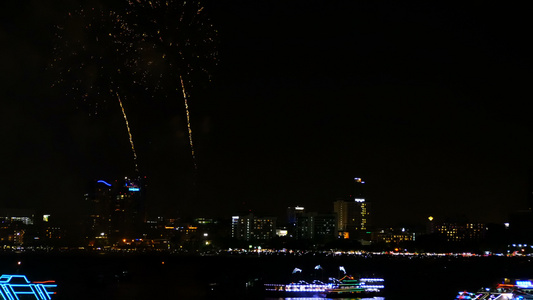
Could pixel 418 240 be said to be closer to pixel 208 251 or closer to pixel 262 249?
pixel 262 249

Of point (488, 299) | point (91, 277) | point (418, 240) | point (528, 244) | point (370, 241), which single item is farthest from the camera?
point (370, 241)

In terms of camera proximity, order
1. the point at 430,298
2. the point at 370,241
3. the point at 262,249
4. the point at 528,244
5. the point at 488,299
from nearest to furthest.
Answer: the point at 488,299 < the point at 430,298 < the point at 528,244 < the point at 262,249 < the point at 370,241

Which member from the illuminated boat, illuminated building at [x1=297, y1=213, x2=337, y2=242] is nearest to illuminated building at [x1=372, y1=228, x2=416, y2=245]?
illuminated building at [x1=297, y1=213, x2=337, y2=242]

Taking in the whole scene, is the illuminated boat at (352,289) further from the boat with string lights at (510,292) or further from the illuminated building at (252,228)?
the illuminated building at (252,228)

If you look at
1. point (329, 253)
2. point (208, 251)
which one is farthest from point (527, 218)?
point (208, 251)

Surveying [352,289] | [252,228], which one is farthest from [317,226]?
[352,289]

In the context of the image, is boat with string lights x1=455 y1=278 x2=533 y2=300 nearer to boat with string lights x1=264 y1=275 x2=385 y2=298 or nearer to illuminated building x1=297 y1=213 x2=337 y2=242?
boat with string lights x1=264 y1=275 x2=385 y2=298

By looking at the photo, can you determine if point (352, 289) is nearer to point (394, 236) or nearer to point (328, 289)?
point (328, 289)

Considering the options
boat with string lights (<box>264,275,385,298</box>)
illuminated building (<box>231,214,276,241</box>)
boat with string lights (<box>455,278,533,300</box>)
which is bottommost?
boat with string lights (<box>264,275,385,298</box>)
